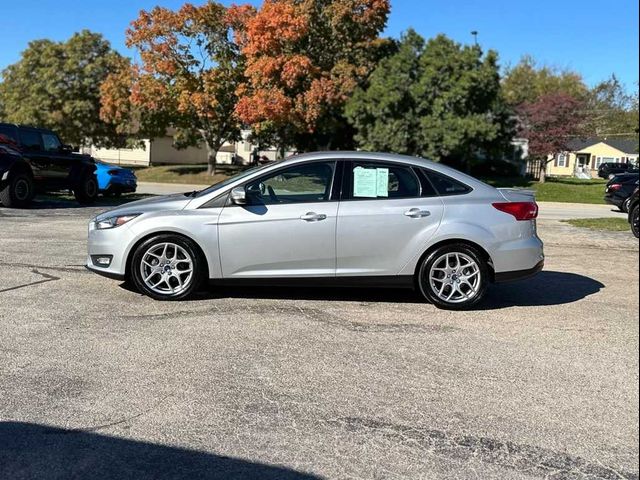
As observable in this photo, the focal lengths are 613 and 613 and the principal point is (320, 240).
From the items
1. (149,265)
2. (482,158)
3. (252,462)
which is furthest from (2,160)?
(482,158)

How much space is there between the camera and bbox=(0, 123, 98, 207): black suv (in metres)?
14.6

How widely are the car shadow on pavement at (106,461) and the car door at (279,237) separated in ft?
9.69

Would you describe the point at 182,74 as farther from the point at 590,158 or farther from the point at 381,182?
the point at 590,158

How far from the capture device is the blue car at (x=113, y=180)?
63.8 ft

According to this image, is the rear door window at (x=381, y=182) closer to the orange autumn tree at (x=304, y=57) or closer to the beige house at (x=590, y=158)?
the orange autumn tree at (x=304, y=57)

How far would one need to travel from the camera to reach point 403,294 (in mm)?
6988

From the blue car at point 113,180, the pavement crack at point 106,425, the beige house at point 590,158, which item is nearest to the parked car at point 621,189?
the blue car at point 113,180

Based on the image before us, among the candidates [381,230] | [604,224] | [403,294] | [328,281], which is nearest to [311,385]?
[328,281]

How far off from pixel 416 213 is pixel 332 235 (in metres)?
0.89

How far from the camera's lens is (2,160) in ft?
47.0

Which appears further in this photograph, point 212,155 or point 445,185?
point 212,155

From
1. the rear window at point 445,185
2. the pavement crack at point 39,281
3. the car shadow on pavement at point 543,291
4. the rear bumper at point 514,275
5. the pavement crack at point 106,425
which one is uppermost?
the rear window at point 445,185

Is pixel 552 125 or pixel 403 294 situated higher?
pixel 552 125

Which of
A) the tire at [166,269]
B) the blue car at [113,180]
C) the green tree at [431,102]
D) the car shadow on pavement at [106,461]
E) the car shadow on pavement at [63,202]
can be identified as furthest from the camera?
the green tree at [431,102]
